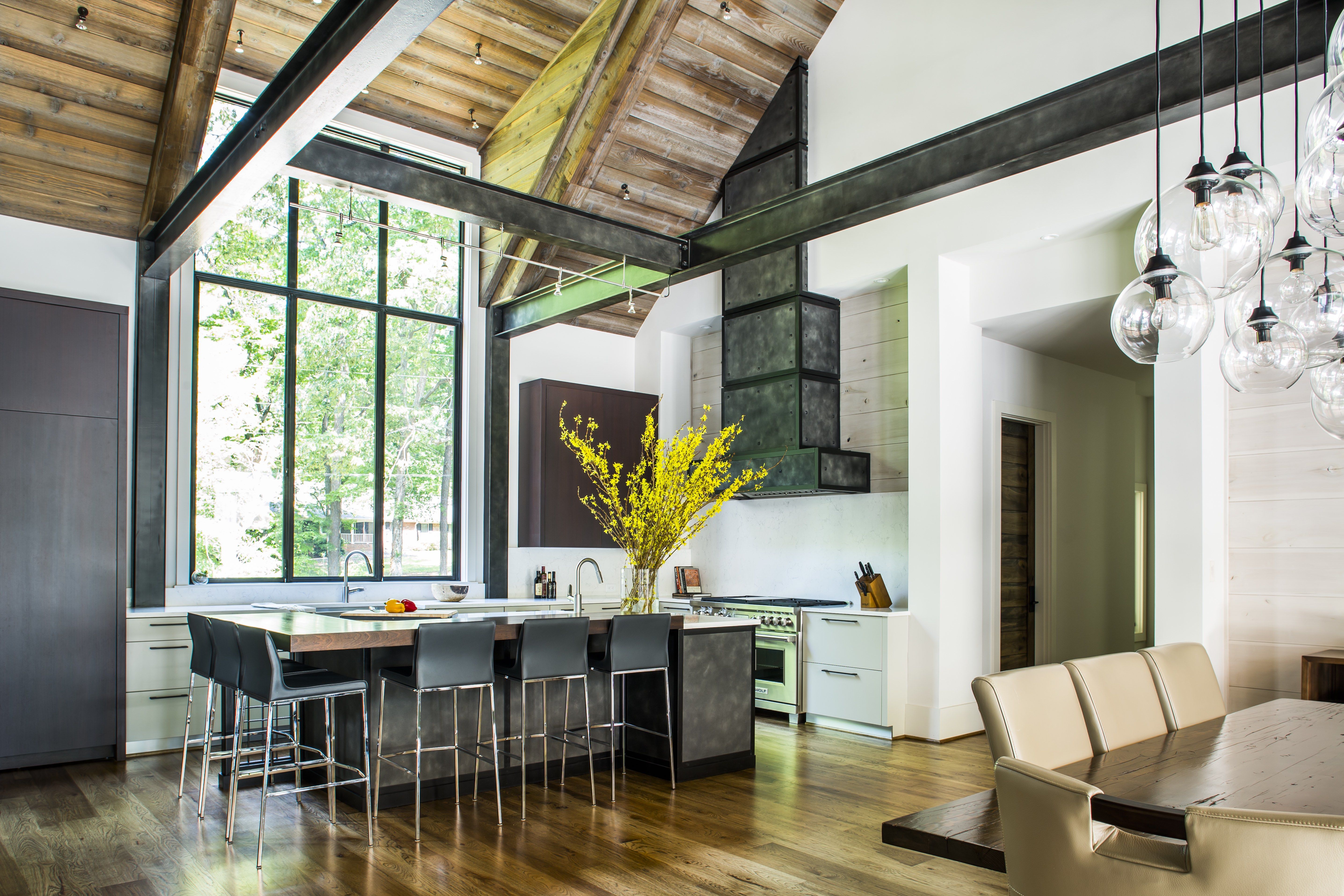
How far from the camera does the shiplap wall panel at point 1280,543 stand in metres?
4.56

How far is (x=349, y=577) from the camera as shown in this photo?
22.1 feet

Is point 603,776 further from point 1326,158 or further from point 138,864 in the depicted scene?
point 1326,158

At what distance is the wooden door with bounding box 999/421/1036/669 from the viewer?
22.5ft

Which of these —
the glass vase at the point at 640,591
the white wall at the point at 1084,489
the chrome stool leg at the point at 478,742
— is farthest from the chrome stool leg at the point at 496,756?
the white wall at the point at 1084,489

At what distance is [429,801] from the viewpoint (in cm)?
435

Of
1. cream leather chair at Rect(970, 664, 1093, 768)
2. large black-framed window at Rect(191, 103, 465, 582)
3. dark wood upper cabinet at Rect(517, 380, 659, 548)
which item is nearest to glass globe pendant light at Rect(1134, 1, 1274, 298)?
cream leather chair at Rect(970, 664, 1093, 768)

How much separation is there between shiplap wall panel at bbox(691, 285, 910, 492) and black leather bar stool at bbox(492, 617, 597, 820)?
286 cm

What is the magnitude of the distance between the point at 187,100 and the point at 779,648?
5011 millimetres

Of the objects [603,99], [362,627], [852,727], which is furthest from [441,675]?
[603,99]

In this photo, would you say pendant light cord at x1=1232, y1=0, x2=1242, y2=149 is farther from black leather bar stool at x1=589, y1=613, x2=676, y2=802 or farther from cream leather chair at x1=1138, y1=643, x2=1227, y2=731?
black leather bar stool at x1=589, y1=613, x2=676, y2=802

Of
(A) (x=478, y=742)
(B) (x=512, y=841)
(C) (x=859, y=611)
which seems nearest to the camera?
(B) (x=512, y=841)

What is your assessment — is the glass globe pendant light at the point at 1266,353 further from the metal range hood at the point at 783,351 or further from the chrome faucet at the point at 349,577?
the chrome faucet at the point at 349,577

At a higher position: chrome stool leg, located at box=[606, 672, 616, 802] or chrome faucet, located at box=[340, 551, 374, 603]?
chrome faucet, located at box=[340, 551, 374, 603]

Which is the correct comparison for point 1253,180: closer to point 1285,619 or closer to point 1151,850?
point 1151,850
